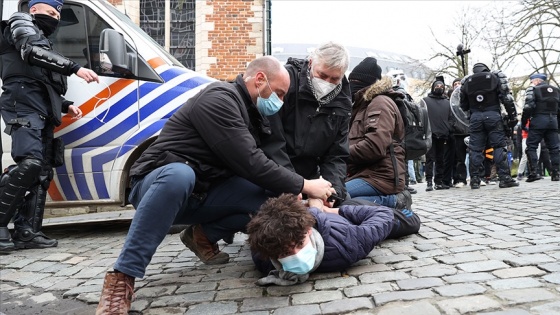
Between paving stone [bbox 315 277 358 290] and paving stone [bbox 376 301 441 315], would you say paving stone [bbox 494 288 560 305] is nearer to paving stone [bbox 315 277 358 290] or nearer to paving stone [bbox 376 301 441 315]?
paving stone [bbox 376 301 441 315]

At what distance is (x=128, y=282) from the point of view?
2529 mm

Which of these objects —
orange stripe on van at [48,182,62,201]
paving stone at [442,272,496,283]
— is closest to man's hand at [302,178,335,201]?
paving stone at [442,272,496,283]

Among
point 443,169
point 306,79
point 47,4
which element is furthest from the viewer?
point 443,169

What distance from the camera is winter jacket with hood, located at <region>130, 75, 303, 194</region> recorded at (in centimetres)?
283

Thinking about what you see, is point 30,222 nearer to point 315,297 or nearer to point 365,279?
point 315,297

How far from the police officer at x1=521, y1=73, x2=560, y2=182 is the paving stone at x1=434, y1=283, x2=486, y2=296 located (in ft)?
25.7

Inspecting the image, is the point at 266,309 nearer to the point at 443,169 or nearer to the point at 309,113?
the point at 309,113

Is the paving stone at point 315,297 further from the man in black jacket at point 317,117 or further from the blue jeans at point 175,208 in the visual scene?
the man in black jacket at point 317,117

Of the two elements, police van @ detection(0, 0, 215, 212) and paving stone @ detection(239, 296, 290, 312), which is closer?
paving stone @ detection(239, 296, 290, 312)

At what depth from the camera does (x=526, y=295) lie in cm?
235

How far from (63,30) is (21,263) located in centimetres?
248

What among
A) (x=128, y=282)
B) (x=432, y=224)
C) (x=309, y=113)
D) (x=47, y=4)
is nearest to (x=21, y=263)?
(x=128, y=282)

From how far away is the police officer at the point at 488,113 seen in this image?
26.4 feet

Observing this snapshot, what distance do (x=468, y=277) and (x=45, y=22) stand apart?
4.12 m
